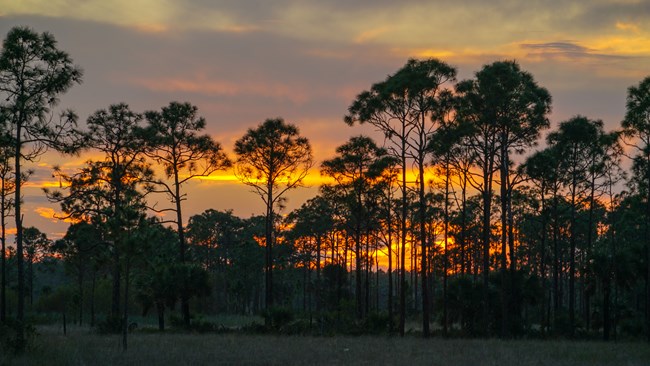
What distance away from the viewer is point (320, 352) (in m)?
32.2

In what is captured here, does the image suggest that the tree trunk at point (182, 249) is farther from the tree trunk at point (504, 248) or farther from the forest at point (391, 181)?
the tree trunk at point (504, 248)

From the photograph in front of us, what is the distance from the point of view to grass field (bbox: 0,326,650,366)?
27.5 metres

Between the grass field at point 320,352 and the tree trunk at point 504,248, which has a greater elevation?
the tree trunk at point 504,248

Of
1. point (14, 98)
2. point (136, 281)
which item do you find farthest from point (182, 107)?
point (14, 98)

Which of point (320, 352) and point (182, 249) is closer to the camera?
point (320, 352)

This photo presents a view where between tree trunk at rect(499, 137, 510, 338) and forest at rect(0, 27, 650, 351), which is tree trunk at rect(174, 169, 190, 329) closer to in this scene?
forest at rect(0, 27, 650, 351)

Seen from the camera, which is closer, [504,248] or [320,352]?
[320,352]

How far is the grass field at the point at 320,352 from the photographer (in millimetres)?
27453

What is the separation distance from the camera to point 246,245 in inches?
4328

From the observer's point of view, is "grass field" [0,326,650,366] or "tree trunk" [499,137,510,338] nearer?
"grass field" [0,326,650,366]

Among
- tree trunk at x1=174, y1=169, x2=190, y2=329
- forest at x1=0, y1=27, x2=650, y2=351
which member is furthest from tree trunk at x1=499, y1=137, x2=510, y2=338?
tree trunk at x1=174, y1=169, x2=190, y2=329

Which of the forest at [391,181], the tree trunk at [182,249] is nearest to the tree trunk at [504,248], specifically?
the forest at [391,181]

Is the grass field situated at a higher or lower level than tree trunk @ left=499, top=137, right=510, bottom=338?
lower

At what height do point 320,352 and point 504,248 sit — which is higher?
point 504,248
